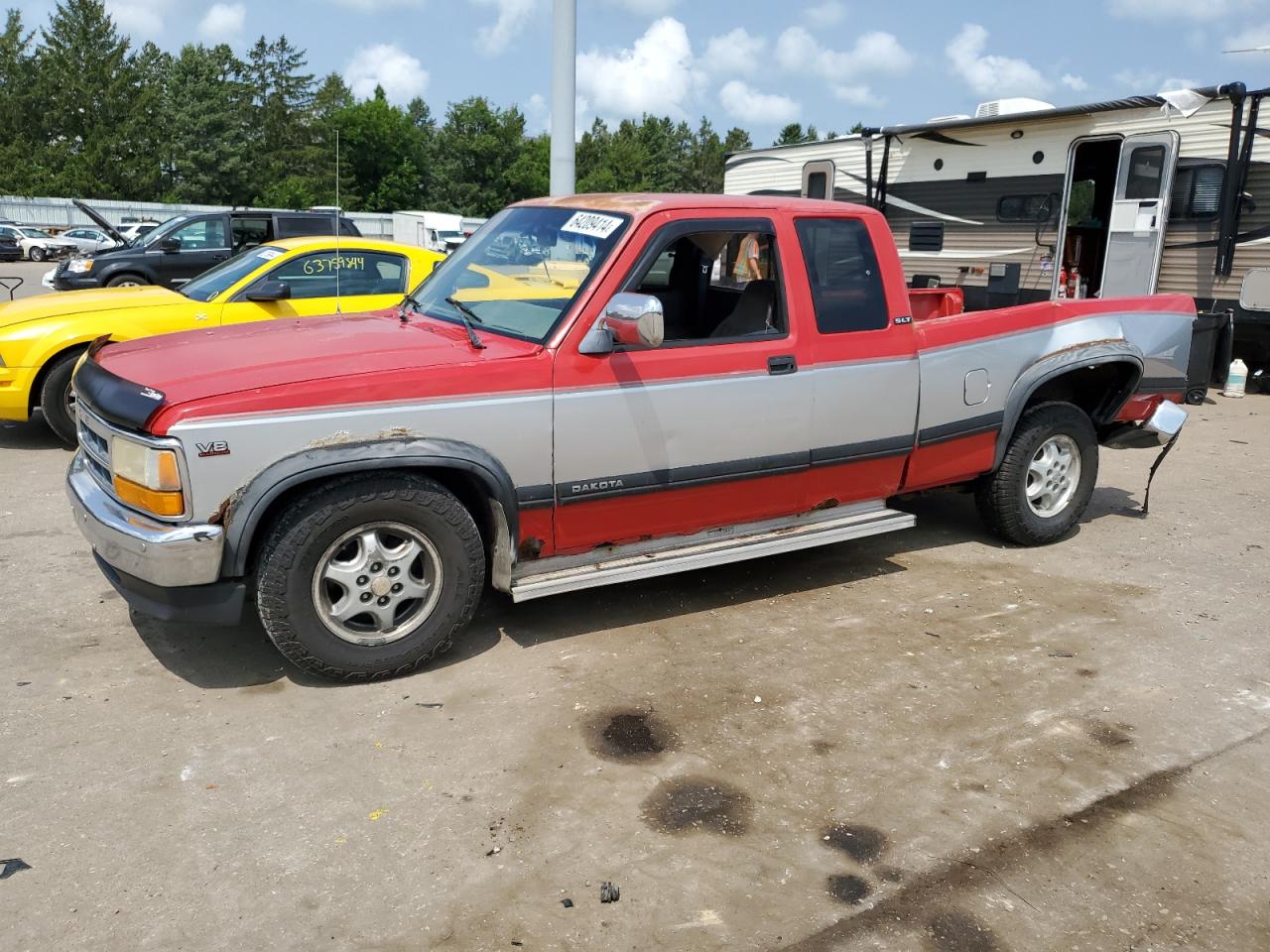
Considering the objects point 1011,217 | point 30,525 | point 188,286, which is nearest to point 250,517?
point 30,525

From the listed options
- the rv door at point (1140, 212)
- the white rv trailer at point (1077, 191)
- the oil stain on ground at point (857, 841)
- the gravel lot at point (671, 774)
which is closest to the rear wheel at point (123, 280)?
the white rv trailer at point (1077, 191)

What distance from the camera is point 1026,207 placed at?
12.7 metres

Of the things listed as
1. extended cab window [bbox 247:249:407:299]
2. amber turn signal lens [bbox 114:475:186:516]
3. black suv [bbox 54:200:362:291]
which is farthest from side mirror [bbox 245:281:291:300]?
black suv [bbox 54:200:362:291]

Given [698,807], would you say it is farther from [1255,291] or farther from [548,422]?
[1255,291]

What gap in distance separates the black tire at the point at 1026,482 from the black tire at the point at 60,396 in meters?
6.34

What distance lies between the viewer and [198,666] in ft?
14.2

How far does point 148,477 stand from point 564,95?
826 cm

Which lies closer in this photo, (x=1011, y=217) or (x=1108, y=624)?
(x=1108, y=624)

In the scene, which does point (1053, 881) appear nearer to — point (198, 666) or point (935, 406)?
point (935, 406)

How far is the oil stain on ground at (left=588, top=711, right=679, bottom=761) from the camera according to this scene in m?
3.73

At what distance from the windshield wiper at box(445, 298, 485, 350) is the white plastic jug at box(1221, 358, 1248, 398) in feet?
33.8

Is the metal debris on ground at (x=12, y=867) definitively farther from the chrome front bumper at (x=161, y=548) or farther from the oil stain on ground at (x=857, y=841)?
the oil stain on ground at (x=857, y=841)

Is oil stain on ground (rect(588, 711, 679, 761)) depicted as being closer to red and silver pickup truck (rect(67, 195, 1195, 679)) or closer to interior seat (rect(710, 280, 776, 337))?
red and silver pickup truck (rect(67, 195, 1195, 679))

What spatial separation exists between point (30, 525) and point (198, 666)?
2.50m
